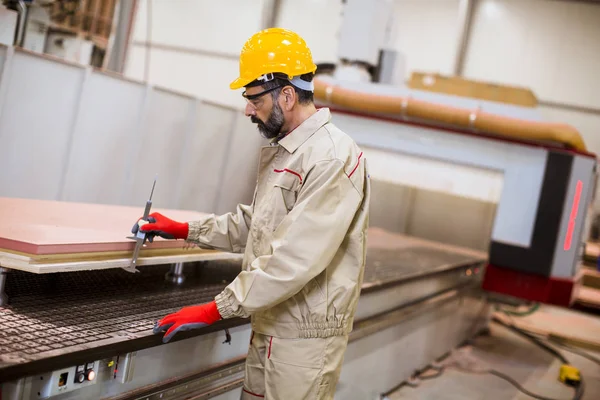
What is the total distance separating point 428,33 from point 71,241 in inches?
362

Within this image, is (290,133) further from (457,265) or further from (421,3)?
(421,3)

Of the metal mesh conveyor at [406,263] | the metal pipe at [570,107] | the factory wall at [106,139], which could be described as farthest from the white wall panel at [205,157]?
the metal pipe at [570,107]

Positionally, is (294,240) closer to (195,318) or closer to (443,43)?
(195,318)

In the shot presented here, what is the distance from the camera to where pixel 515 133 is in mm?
4344

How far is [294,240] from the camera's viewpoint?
168 centimetres

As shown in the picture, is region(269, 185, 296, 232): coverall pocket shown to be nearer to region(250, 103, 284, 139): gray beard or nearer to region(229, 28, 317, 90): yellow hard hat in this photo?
region(250, 103, 284, 139): gray beard

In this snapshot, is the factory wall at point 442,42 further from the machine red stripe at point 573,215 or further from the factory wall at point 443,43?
the machine red stripe at point 573,215

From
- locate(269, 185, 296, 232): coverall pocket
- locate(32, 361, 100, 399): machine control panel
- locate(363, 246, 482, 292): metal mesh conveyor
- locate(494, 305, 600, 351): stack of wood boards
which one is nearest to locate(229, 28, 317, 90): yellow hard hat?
locate(269, 185, 296, 232): coverall pocket


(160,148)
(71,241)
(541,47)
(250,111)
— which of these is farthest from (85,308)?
(541,47)

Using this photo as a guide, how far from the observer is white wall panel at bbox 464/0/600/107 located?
9.62 meters

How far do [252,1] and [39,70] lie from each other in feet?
24.4

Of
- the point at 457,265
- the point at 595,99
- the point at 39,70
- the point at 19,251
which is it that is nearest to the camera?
the point at 19,251

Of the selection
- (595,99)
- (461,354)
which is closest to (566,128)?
(461,354)

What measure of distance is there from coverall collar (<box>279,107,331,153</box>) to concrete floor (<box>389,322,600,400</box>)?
2821 mm
